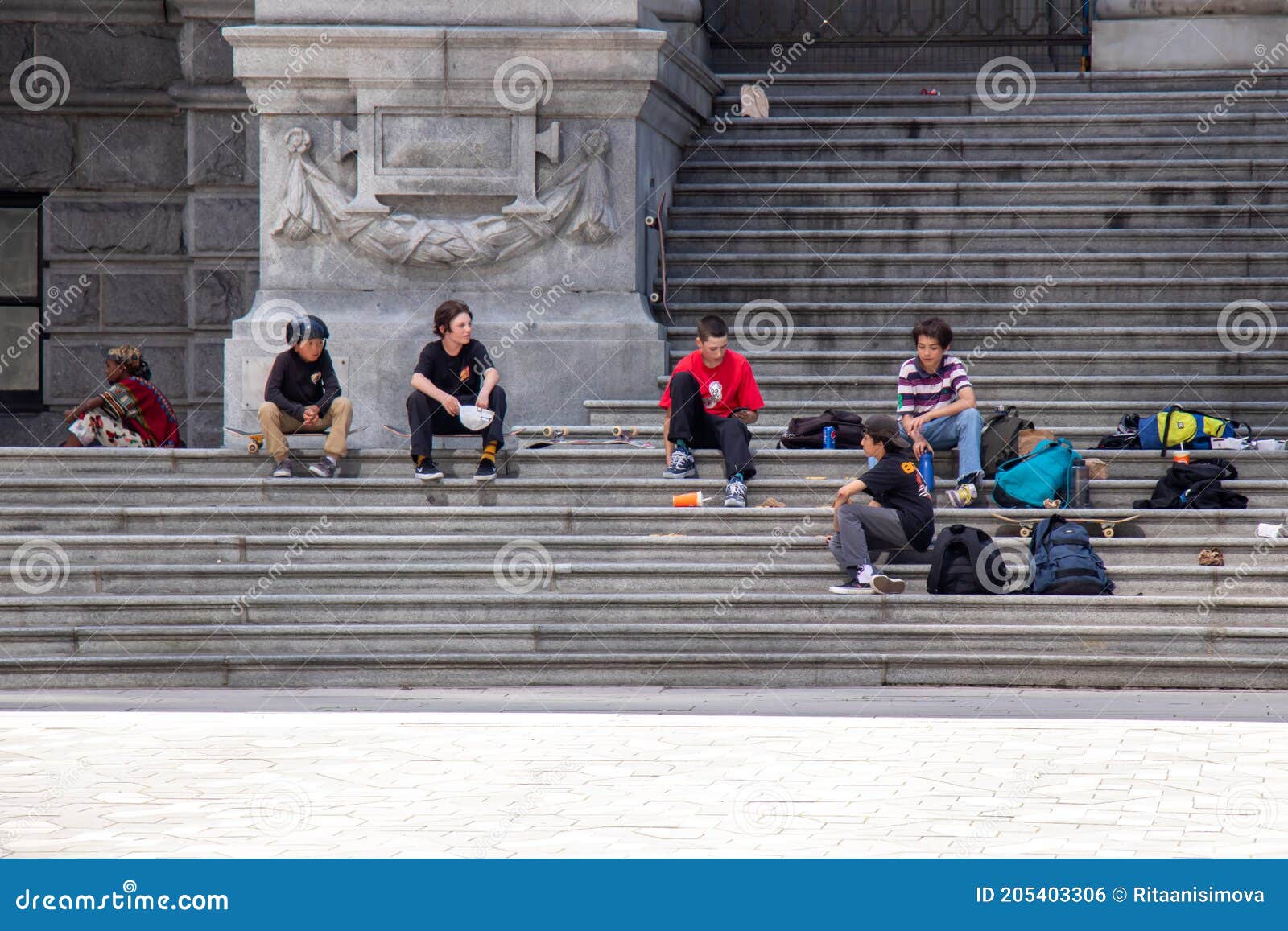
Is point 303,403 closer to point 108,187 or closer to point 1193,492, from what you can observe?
point 1193,492

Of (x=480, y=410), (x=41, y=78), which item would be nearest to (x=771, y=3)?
(x=41, y=78)

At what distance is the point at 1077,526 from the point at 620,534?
116 inches

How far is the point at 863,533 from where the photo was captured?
1073cm

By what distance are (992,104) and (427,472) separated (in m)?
7.59

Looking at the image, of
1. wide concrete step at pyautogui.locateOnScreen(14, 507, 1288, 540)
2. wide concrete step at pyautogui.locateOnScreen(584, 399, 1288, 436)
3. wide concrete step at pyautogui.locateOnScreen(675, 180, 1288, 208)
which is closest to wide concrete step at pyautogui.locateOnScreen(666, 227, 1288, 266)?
wide concrete step at pyautogui.locateOnScreen(675, 180, 1288, 208)

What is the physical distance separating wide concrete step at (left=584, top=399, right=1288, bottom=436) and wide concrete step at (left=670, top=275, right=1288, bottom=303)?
1.34 meters

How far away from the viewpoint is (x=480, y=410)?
11969mm

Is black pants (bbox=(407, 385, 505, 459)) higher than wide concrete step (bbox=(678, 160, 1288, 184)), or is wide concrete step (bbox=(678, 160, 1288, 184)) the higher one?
wide concrete step (bbox=(678, 160, 1288, 184))

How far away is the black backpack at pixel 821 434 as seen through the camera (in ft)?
40.7

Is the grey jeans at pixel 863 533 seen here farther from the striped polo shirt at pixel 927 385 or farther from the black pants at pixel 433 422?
the black pants at pixel 433 422

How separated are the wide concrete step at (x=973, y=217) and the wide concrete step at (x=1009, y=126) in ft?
3.09

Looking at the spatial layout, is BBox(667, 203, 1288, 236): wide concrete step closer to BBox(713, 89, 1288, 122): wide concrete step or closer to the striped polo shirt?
BBox(713, 89, 1288, 122): wide concrete step

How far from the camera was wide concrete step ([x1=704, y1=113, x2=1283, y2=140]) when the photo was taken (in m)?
15.9

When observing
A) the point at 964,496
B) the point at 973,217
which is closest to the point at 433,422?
the point at 964,496
